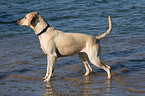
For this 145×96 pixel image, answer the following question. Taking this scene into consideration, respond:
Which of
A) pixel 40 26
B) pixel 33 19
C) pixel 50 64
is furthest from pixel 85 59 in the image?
pixel 33 19

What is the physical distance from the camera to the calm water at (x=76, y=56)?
250 inches

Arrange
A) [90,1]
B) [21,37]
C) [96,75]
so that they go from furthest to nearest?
[90,1] < [21,37] < [96,75]

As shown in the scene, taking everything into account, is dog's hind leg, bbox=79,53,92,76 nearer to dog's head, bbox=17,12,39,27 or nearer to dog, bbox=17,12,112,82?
dog, bbox=17,12,112,82

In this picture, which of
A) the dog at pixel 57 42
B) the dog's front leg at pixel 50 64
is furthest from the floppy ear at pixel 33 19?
the dog's front leg at pixel 50 64

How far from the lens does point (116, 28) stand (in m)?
13.3

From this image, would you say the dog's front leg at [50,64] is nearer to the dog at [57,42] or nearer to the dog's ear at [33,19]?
the dog at [57,42]

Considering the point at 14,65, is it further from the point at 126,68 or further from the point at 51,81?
the point at 126,68

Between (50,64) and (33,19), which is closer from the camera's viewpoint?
(33,19)

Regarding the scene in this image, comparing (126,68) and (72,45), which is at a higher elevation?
(72,45)

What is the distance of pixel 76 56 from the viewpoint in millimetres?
9406

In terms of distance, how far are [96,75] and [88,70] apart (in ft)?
0.86

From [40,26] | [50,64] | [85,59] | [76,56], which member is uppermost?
[40,26]

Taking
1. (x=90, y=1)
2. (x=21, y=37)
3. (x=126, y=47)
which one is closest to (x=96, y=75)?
(x=126, y=47)

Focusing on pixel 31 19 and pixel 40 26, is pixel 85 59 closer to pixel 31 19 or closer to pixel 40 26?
pixel 40 26
